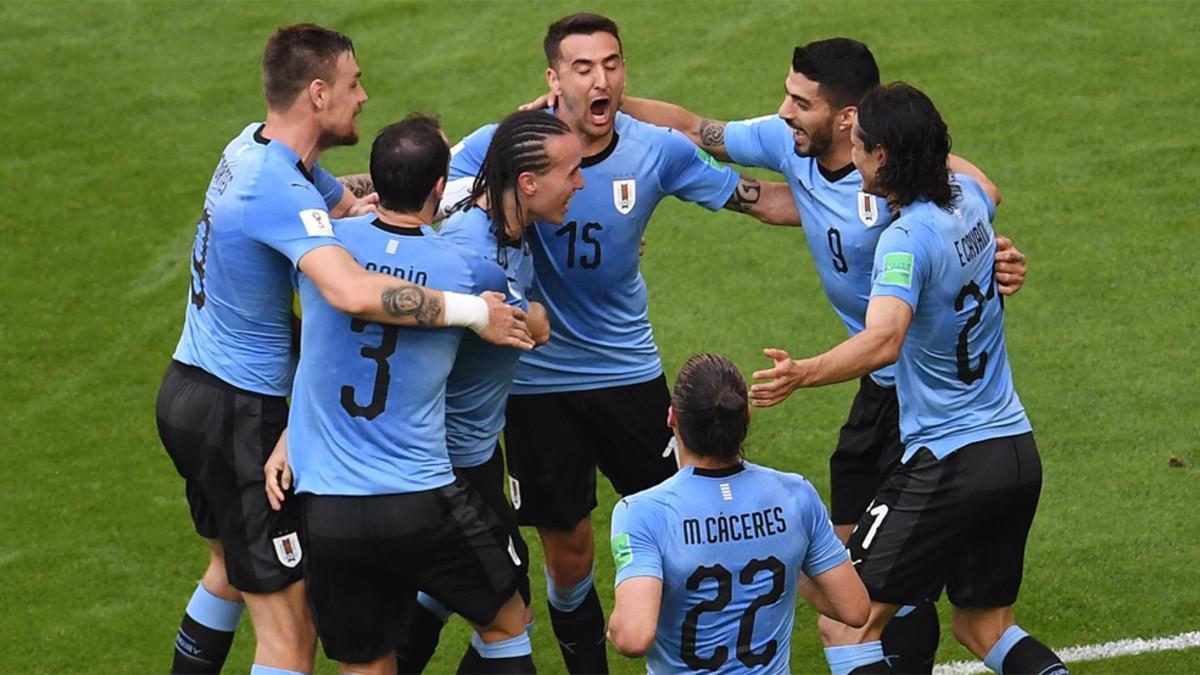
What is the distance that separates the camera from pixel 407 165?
605 centimetres

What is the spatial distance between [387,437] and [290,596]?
0.91m

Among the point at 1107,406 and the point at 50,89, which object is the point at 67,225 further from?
the point at 1107,406

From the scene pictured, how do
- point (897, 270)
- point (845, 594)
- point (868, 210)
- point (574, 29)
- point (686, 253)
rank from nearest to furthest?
point (845, 594) → point (897, 270) → point (868, 210) → point (574, 29) → point (686, 253)

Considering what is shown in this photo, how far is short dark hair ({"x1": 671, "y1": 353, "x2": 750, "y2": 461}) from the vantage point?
5.44m

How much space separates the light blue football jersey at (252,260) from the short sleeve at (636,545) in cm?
145

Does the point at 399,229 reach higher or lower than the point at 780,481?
higher

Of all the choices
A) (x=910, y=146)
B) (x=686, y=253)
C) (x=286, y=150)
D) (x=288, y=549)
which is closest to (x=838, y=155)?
(x=910, y=146)

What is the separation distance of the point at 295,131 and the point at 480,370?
1110 millimetres

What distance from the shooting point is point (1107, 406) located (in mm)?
9859

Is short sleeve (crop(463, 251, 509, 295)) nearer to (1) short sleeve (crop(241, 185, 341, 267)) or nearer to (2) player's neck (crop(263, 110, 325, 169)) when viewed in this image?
(1) short sleeve (crop(241, 185, 341, 267))

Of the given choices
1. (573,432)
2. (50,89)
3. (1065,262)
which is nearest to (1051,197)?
(1065,262)

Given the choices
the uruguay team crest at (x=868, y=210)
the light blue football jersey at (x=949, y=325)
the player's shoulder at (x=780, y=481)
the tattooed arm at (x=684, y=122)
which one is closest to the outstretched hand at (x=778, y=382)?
the player's shoulder at (x=780, y=481)

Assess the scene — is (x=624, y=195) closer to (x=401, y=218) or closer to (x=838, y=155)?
(x=838, y=155)

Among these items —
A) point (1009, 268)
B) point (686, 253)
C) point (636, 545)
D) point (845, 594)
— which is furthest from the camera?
point (686, 253)
